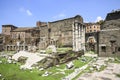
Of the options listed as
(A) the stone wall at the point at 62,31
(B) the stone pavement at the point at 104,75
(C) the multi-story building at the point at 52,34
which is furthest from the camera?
(A) the stone wall at the point at 62,31

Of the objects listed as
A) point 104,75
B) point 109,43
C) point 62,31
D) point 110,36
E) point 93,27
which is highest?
point 93,27

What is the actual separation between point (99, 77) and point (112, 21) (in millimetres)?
16438

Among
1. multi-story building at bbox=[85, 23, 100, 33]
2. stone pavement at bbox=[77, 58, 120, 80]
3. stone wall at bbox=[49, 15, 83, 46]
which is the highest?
multi-story building at bbox=[85, 23, 100, 33]

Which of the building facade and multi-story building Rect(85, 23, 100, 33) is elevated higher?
multi-story building Rect(85, 23, 100, 33)

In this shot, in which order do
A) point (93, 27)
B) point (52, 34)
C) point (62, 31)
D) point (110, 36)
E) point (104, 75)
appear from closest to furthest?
point (104, 75), point (110, 36), point (62, 31), point (52, 34), point (93, 27)

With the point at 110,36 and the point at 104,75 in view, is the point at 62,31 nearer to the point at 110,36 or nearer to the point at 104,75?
the point at 110,36

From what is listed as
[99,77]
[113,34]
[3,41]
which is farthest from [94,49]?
[3,41]

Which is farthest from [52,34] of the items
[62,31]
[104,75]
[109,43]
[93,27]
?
[93,27]

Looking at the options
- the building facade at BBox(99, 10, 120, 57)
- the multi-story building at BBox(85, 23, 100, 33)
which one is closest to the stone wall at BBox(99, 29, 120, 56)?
the building facade at BBox(99, 10, 120, 57)

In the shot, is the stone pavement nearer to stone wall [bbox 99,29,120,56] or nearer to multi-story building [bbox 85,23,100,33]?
stone wall [bbox 99,29,120,56]

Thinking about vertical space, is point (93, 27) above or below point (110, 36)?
above

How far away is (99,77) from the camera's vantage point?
1706 cm

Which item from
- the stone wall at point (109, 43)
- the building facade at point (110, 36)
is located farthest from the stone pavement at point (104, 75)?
the building facade at point (110, 36)

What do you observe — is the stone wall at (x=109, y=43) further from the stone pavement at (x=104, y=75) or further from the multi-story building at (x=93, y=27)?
the multi-story building at (x=93, y=27)
